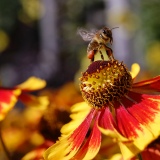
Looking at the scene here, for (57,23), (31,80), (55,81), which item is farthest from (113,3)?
(31,80)

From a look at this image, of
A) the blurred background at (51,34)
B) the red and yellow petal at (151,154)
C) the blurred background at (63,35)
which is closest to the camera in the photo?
the red and yellow petal at (151,154)

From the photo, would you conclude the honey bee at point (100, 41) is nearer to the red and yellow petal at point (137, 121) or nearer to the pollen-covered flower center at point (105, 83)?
the pollen-covered flower center at point (105, 83)

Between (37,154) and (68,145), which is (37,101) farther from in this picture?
(68,145)

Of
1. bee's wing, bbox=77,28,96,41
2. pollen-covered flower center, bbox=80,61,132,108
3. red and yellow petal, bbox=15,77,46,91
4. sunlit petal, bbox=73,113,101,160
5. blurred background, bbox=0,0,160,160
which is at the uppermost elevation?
blurred background, bbox=0,0,160,160

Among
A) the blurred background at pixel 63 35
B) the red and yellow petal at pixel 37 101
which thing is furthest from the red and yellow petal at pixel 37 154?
the blurred background at pixel 63 35

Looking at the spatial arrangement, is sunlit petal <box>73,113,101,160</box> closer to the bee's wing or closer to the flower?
the flower

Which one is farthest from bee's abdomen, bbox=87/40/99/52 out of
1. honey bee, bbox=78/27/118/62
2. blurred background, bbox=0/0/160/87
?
blurred background, bbox=0/0/160/87
